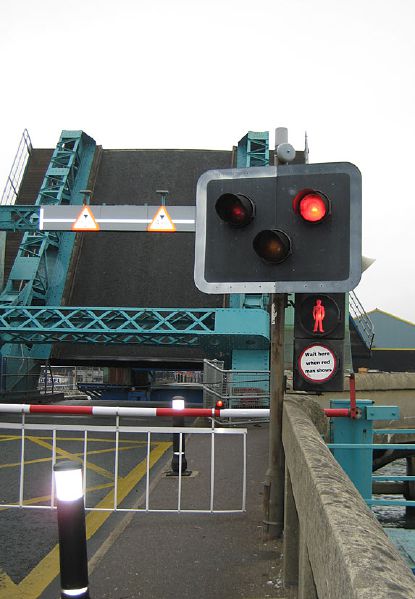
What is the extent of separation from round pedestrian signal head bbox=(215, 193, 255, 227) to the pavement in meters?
2.47

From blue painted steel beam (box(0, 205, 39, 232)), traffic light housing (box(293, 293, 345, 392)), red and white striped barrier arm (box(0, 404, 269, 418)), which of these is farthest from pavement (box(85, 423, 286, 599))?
blue painted steel beam (box(0, 205, 39, 232))

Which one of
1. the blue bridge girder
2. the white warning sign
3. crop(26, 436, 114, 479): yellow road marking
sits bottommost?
crop(26, 436, 114, 479): yellow road marking

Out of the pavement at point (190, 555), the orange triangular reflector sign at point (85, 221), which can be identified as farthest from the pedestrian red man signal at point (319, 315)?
the orange triangular reflector sign at point (85, 221)

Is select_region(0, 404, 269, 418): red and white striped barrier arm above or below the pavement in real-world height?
above

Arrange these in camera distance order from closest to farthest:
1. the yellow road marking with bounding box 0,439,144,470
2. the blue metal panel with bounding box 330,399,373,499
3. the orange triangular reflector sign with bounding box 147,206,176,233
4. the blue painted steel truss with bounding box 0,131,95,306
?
the blue metal panel with bounding box 330,399,373,499 < the yellow road marking with bounding box 0,439,144,470 < the orange triangular reflector sign with bounding box 147,206,176,233 < the blue painted steel truss with bounding box 0,131,95,306

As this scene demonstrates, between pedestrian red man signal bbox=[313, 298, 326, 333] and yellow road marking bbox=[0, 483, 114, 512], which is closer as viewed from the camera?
pedestrian red man signal bbox=[313, 298, 326, 333]

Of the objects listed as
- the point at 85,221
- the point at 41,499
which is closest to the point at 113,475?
the point at 41,499

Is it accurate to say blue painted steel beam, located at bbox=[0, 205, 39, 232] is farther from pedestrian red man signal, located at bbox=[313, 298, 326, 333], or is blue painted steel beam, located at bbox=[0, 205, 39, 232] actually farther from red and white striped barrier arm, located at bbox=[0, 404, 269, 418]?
pedestrian red man signal, located at bbox=[313, 298, 326, 333]

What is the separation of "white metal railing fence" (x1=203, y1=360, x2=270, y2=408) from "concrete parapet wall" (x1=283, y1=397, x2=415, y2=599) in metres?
11.6

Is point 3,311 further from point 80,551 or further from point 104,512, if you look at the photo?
point 80,551

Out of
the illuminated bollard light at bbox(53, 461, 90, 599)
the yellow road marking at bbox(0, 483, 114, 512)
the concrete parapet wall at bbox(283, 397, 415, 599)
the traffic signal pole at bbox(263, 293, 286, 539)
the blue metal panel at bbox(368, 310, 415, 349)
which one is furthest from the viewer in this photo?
the blue metal panel at bbox(368, 310, 415, 349)

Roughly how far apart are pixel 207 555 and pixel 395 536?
13.0 feet

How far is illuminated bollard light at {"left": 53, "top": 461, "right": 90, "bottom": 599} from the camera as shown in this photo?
2.89 m

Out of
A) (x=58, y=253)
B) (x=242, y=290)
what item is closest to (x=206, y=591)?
(x=242, y=290)
